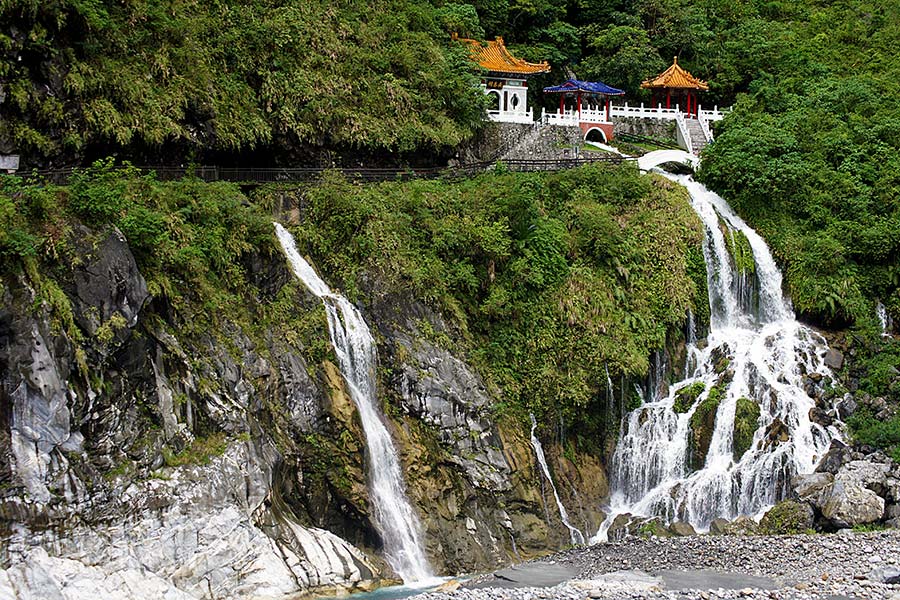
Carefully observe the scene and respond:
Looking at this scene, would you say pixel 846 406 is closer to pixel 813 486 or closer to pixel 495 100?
pixel 813 486

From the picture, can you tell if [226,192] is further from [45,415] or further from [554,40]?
[554,40]

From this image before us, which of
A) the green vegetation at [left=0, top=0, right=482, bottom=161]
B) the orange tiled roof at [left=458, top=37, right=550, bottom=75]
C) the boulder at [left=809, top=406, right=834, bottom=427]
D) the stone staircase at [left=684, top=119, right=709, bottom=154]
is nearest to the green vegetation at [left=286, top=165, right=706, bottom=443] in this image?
the green vegetation at [left=0, top=0, right=482, bottom=161]

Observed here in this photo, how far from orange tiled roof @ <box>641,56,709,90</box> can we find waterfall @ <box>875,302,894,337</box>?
637 inches

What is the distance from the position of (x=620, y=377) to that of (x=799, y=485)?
5.47m

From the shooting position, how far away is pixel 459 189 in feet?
105

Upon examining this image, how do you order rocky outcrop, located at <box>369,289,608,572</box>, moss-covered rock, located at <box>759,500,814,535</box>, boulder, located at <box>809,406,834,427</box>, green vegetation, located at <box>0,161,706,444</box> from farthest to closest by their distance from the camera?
1. boulder, located at <box>809,406,834,427</box>
2. moss-covered rock, located at <box>759,500,814,535</box>
3. rocky outcrop, located at <box>369,289,608,572</box>
4. green vegetation, located at <box>0,161,706,444</box>

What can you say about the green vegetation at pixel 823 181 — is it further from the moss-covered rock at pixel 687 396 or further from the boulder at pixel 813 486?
the boulder at pixel 813 486

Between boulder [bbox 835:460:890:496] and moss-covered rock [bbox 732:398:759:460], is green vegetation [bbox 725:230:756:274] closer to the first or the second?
moss-covered rock [bbox 732:398:759:460]

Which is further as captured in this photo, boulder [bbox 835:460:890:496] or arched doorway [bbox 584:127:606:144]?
arched doorway [bbox 584:127:606:144]

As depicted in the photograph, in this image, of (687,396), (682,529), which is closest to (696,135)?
(687,396)

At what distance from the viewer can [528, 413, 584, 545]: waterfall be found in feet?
88.0

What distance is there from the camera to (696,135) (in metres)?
44.6

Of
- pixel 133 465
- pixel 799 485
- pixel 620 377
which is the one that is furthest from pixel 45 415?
pixel 799 485

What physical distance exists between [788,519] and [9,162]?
20664 mm
